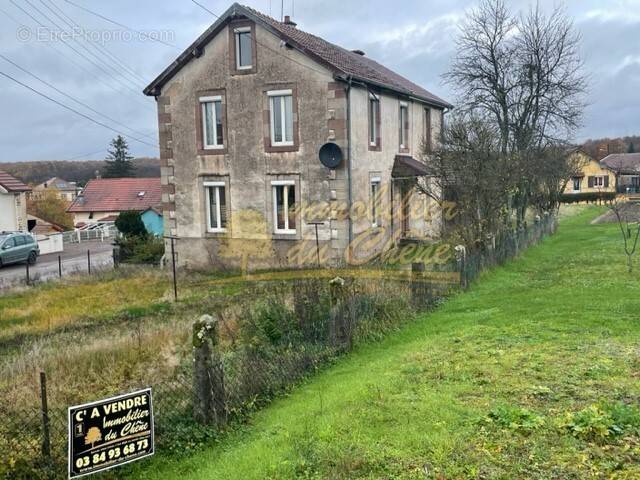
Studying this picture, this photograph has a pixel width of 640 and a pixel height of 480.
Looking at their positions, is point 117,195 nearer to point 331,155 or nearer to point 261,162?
point 261,162

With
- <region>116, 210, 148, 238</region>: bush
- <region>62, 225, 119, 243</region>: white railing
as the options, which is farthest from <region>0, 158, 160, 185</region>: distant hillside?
<region>116, 210, 148, 238</region>: bush

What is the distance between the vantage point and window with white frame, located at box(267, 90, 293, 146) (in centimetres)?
2105

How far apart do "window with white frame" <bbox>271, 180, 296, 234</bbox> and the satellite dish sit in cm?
172

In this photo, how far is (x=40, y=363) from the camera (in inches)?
358

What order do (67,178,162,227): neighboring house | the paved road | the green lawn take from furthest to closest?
(67,178,162,227): neighboring house < the paved road < the green lawn

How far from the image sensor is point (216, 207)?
902 inches

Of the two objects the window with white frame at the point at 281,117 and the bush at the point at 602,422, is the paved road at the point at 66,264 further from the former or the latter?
the bush at the point at 602,422

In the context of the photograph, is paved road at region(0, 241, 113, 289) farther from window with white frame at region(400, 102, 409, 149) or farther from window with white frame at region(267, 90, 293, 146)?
window with white frame at region(400, 102, 409, 149)

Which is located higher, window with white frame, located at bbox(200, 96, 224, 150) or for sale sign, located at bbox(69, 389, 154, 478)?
window with white frame, located at bbox(200, 96, 224, 150)

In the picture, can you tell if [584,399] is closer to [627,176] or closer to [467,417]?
[467,417]

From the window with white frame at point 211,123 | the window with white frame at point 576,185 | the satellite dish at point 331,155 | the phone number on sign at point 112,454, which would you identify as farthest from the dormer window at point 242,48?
the window with white frame at point 576,185

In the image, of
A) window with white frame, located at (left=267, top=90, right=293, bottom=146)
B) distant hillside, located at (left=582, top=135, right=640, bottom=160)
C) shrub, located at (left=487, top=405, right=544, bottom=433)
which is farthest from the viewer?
distant hillside, located at (left=582, top=135, right=640, bottom=160)

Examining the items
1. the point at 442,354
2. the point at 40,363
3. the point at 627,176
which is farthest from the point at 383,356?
the point at 627,176

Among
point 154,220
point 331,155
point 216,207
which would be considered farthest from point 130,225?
point 331,155
